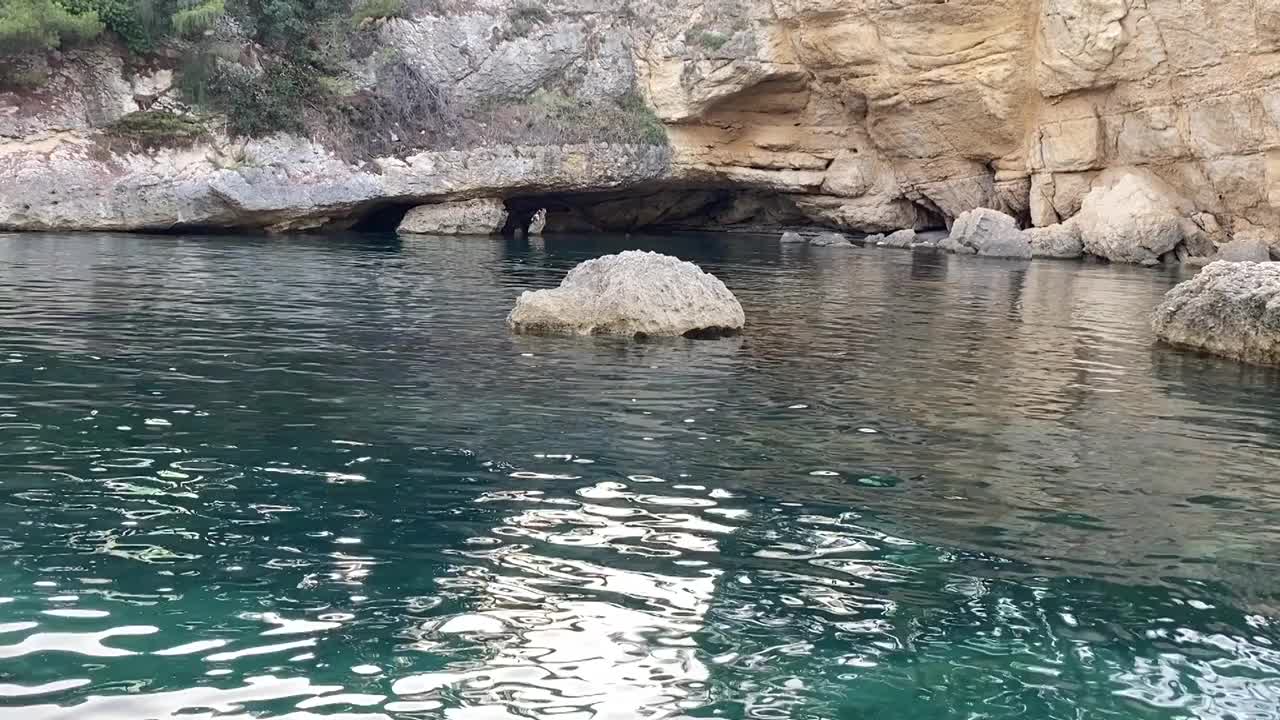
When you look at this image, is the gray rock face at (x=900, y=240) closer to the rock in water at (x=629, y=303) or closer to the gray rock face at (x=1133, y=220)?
the gray rock face at (x=1133, y=220)

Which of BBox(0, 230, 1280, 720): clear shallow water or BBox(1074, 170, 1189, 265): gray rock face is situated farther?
BBox(1074, 170, 1189, 265): gray rock face

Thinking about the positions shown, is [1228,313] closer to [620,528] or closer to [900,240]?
[620,528]

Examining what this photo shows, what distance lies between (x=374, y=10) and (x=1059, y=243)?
21437mm

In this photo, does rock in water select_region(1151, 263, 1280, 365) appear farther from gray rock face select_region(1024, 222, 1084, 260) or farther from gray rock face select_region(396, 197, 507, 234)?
gray rock face select_region(396, 197, 507, 234)

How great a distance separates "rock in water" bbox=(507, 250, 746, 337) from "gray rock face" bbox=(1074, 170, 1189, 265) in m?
20.3

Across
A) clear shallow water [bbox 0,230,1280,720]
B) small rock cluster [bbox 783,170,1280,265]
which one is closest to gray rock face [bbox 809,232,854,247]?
small rock cluster [bbox 783,170,1280,265]

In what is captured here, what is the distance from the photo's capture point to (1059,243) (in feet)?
107

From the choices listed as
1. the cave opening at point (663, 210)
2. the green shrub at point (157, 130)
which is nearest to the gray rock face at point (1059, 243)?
the cave opening at point (663, 210)

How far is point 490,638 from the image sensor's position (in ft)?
16.1

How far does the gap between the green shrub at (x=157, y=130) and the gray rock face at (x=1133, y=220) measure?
24.4 metres

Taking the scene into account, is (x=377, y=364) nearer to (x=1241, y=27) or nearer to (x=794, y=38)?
(x=1241, y=27)

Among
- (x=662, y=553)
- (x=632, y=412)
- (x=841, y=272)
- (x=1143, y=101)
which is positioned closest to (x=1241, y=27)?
(x=1143, y=101)

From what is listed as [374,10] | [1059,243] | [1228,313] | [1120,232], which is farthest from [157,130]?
[1228,313]

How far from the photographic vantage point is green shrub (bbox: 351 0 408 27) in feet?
119
